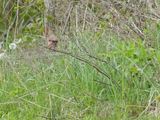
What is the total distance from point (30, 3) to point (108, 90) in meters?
2.97

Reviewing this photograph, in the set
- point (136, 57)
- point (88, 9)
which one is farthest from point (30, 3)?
point (136, 57)

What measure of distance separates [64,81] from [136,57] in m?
0.65

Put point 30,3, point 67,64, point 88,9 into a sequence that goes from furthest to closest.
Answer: point 30,3 < point 88,9 < point 67,64

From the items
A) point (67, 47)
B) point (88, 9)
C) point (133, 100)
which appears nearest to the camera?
point (133, 100)

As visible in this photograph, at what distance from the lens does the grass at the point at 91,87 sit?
419 centimetres

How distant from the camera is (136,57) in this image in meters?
4.57

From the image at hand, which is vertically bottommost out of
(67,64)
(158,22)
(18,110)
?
(18,110)

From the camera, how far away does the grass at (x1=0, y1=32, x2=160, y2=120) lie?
4188mm

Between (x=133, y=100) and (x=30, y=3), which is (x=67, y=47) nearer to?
(x=133, y=100)

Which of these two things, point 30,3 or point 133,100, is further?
point 30,3

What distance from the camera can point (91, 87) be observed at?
4500 millimetres

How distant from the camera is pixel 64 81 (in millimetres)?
4688

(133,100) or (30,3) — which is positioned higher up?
(30,3)

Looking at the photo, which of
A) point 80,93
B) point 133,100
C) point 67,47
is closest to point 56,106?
point 80,93
